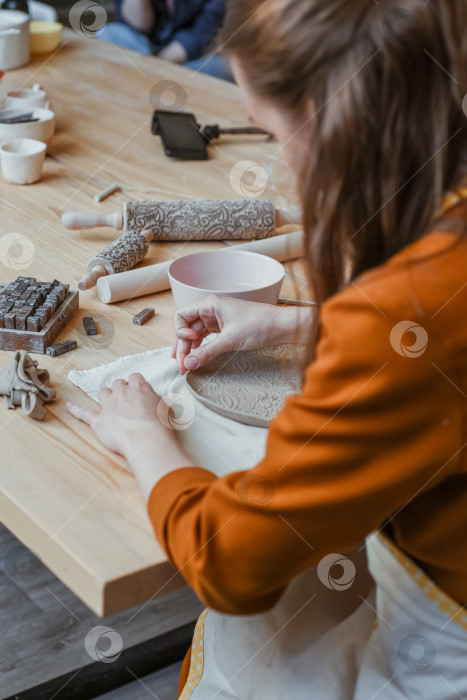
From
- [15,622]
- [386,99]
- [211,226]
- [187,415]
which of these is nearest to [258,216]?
[211,226]

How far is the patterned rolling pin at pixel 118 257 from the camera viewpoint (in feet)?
3.96

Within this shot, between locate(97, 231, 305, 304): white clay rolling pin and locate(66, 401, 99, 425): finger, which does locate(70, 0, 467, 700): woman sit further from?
locate(97, 231, 305, 304): white clay rolling pin

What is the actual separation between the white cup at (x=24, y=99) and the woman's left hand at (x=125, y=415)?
1.08 metres

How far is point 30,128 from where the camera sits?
1.66 metres

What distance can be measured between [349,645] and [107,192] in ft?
3.34

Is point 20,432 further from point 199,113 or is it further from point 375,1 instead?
point 199,113

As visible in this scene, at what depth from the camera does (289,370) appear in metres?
1.02

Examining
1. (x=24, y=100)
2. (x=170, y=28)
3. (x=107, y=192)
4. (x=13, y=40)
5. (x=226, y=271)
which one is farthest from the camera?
(x=170, y=28)

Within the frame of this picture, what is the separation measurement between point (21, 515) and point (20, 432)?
127mm

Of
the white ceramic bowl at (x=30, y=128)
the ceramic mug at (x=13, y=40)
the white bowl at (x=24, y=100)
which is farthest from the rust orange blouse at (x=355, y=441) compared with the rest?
the ceramic mug at (x=13, y=40)

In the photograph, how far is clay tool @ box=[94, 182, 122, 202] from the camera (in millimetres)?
1527

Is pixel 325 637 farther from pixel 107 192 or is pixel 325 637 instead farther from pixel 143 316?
pixel 107 192

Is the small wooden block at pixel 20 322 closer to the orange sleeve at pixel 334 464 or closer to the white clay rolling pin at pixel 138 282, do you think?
the white clay rolling pin at pixel 138 282

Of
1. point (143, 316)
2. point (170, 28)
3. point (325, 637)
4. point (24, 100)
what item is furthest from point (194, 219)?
point (170, 28)
